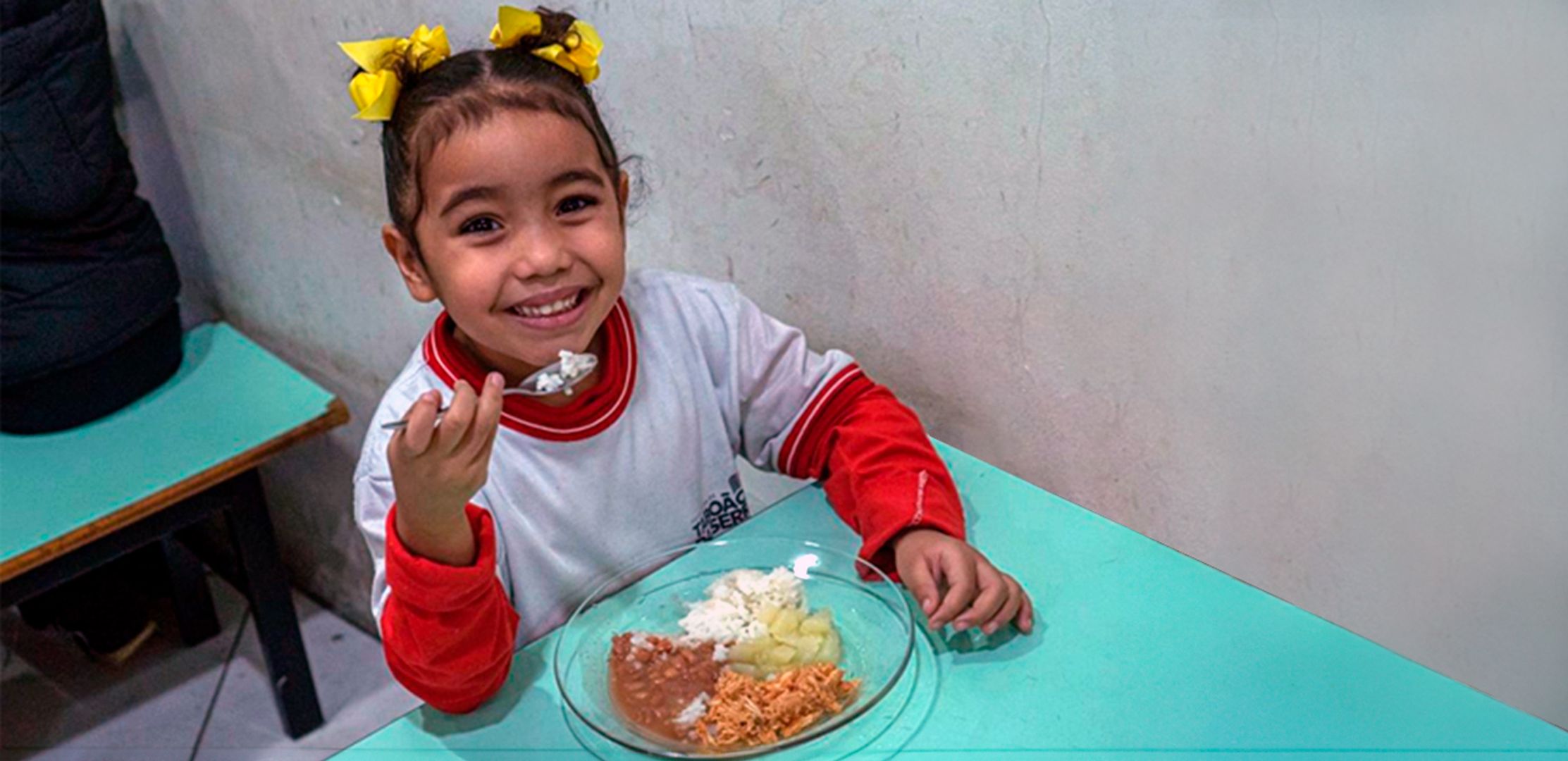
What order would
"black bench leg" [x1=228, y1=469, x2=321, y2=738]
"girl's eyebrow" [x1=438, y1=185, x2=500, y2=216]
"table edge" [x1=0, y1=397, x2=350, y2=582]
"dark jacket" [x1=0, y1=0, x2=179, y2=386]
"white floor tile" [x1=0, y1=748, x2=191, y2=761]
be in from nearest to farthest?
"girl's eyebrow" [x1=438, y1=185, x2=500, y2=216] < "table edge" [x1=0, y1=397, x2=350, y2=582] < "dark jacket" [x1=0, y1=0, x2=179, y2=386] < "black bench leg" [x1=228, y1=469, x2=321, y2=738] < "white floor tile" [x1=0, y1=748, x2=191, y2=761]

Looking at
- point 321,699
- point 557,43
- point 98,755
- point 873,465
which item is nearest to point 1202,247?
point 873,465

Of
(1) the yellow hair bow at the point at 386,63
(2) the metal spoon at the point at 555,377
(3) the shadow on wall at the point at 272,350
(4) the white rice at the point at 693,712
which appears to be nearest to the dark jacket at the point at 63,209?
(3) the shadow on wall at the point at 272,350

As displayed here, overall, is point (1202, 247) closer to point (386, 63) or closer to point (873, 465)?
point (873, 465)

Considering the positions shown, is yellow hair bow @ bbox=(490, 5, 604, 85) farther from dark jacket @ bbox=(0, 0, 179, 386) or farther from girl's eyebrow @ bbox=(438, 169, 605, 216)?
dark jacket @ bbox=(0, 0, 179, 386)

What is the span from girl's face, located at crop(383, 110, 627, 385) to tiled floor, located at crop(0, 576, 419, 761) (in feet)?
3.94

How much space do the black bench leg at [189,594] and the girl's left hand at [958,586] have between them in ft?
5.49

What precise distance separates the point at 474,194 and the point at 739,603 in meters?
0.38

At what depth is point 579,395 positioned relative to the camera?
130cm

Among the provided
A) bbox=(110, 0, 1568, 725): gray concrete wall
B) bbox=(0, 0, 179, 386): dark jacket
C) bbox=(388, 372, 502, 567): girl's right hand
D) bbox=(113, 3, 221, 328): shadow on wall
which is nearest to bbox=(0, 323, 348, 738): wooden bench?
bbox=(0, 0, 179, 386): dark jacket

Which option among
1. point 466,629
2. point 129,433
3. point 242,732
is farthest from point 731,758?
point 242,732

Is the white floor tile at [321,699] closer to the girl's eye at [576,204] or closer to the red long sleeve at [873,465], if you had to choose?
the red long sleeve at [873,465]

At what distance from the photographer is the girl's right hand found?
97 cm

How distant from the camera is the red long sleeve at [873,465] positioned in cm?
118

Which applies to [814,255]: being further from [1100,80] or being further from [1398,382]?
[1398,382]
